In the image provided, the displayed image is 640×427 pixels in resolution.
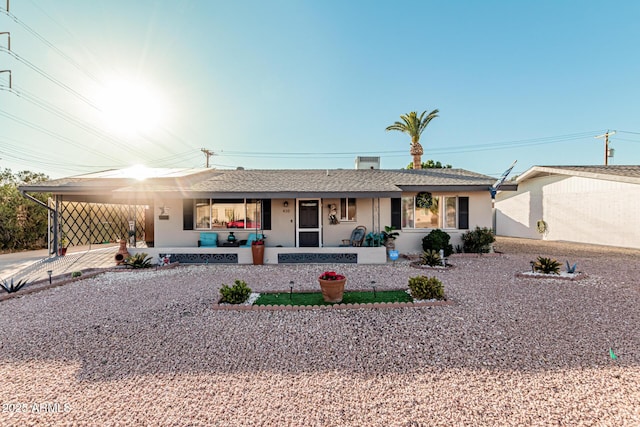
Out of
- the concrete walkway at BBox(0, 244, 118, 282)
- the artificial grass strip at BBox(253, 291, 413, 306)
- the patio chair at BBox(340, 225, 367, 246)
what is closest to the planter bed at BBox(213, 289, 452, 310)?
the artificial grass strip at BBox(253, 291, 413, 306)

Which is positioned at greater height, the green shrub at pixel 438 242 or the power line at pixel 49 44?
the power line at pixel 49 44

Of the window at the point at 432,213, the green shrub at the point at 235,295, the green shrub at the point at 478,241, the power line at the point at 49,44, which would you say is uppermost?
the power line at the point at 49,44

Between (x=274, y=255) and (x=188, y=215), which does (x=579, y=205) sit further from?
(x=188, y=215)

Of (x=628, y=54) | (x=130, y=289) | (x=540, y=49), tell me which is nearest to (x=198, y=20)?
(x=130, y=289)

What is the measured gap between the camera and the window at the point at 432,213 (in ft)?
36.4

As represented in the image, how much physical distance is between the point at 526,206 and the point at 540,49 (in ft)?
29.7

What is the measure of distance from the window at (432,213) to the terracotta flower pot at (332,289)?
662 cm

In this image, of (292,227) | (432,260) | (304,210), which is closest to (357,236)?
(304,210)

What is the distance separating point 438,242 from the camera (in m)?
10.2

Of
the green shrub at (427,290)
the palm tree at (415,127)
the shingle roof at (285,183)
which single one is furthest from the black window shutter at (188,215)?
the palm tree at (415,127)

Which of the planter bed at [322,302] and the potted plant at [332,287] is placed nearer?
the planter bed at [322,302]

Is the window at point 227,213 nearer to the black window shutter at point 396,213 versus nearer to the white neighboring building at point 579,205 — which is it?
the black window shutter at point 396,213

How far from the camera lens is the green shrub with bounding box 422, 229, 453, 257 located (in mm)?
10172

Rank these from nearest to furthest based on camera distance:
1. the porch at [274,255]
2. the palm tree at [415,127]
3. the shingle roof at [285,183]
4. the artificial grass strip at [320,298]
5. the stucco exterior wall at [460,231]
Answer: the artificial grass strip at [320,298]
the porch at [274,255]
the shingle roof at [285,183]
the stucco exterior wall at [460,231]
the palm tree at [415,127]
